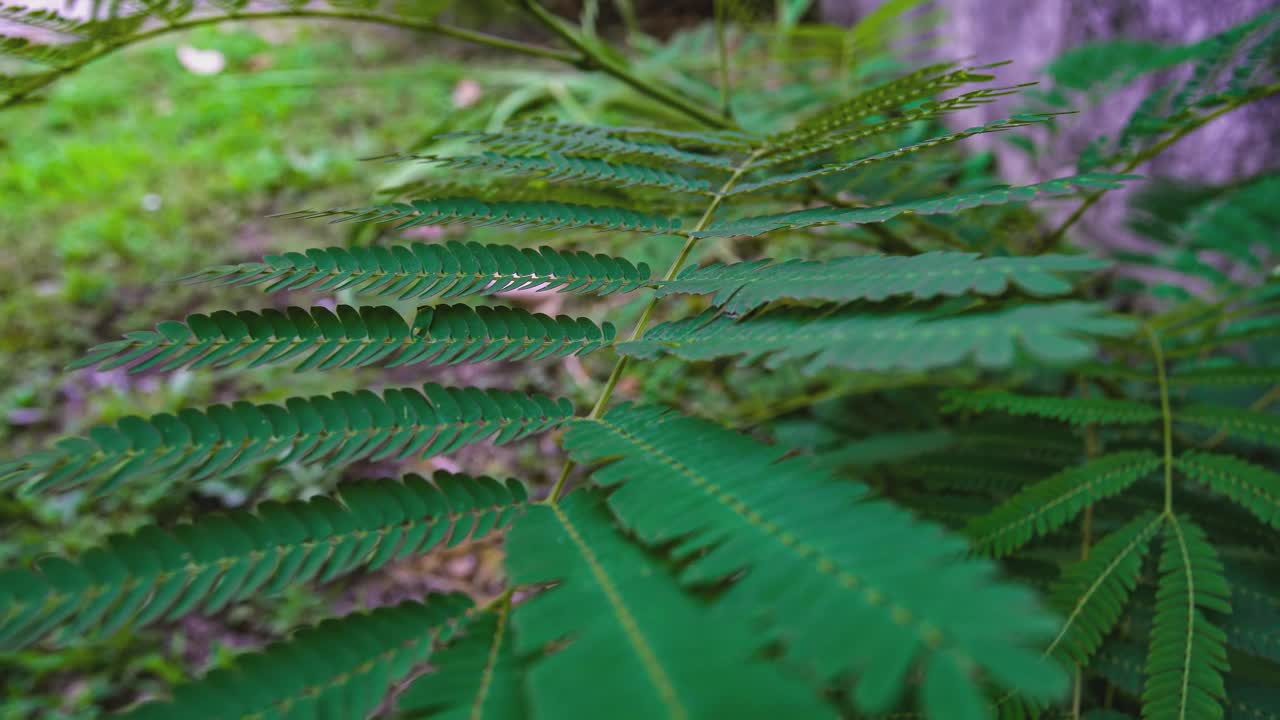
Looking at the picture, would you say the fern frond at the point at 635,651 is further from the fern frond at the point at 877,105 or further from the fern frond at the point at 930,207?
the fern frond at the point at 877,105

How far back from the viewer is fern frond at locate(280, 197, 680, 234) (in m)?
0.77

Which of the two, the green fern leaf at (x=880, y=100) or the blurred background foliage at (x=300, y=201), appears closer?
the green fern leaf at (x=880, y=100)

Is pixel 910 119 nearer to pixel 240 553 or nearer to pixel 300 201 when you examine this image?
pixel 240 553

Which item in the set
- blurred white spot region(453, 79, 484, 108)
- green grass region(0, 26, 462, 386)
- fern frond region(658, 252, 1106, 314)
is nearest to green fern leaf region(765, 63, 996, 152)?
fern frond region(658, 252, 1106, 314)

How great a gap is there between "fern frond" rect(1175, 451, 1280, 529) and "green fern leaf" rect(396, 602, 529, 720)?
842 millimetres

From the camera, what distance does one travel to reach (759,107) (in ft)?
6.53

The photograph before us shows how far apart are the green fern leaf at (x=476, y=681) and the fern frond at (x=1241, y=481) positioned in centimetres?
84

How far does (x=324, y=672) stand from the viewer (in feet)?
1.65

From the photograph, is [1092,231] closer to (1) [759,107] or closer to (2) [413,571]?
(1) [759,107]

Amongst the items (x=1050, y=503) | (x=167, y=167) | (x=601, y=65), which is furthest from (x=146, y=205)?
(x=1050, y=503)

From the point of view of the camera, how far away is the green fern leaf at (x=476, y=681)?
47cm

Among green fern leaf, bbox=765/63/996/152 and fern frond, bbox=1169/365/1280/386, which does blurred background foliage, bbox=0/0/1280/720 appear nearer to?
green fern leaf, bbox=765/63/996/152

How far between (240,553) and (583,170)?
57 centimetres

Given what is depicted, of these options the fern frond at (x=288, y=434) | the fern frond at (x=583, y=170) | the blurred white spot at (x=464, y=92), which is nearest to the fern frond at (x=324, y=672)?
the fern frond at (x=288, y=434)
